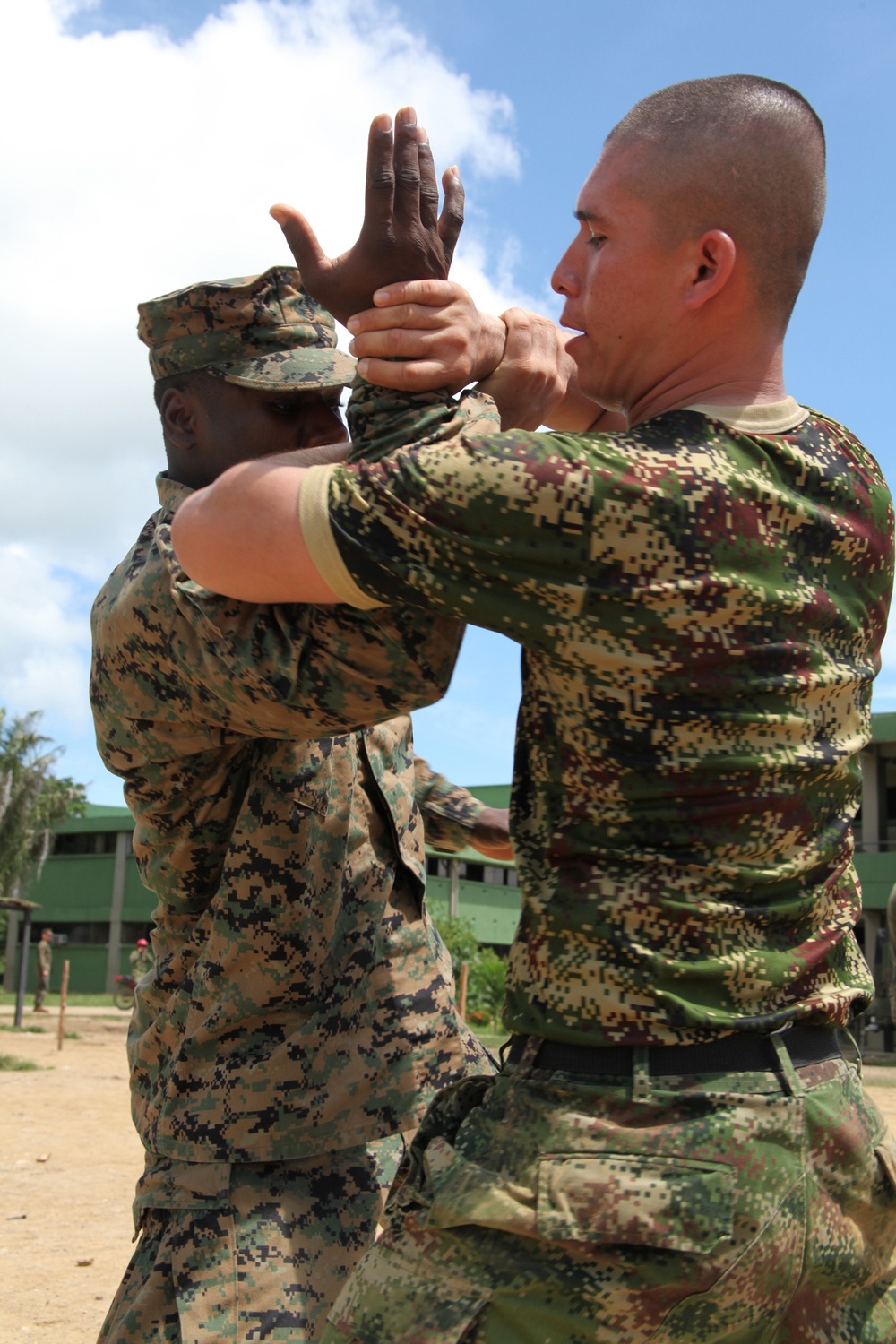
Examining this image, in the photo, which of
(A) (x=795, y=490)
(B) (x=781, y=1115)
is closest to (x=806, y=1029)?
(B) (x=781, y=1115)

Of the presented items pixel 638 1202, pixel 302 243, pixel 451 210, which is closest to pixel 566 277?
pixel 451 210

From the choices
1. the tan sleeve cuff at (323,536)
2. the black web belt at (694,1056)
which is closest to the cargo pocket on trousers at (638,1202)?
the black web belt at (694,1056)

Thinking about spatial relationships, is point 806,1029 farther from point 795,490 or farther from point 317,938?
point 317,938

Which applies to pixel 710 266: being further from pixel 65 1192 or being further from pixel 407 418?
pixel 65 1192

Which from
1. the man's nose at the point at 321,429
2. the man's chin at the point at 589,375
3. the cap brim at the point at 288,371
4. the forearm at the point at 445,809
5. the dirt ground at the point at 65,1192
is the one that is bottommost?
the dirt ground at the point at 65,1192

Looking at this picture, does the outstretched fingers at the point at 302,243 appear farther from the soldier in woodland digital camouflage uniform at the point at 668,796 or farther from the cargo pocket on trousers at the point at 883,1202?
the cargo pocket on trousers at the point at 883,1202

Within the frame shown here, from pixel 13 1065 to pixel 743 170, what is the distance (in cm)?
1865

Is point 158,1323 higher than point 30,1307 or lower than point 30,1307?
higher

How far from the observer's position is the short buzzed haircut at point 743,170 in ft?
6.94

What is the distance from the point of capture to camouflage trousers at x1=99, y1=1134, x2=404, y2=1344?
2.74m

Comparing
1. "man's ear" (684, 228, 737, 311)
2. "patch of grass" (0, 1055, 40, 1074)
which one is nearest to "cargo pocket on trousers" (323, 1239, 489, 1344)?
"man's ear" (684, 228, 737, 311)

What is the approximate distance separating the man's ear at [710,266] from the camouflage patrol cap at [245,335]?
1.24 m

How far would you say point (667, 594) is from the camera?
1.90 meters

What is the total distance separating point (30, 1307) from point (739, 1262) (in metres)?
5.76
